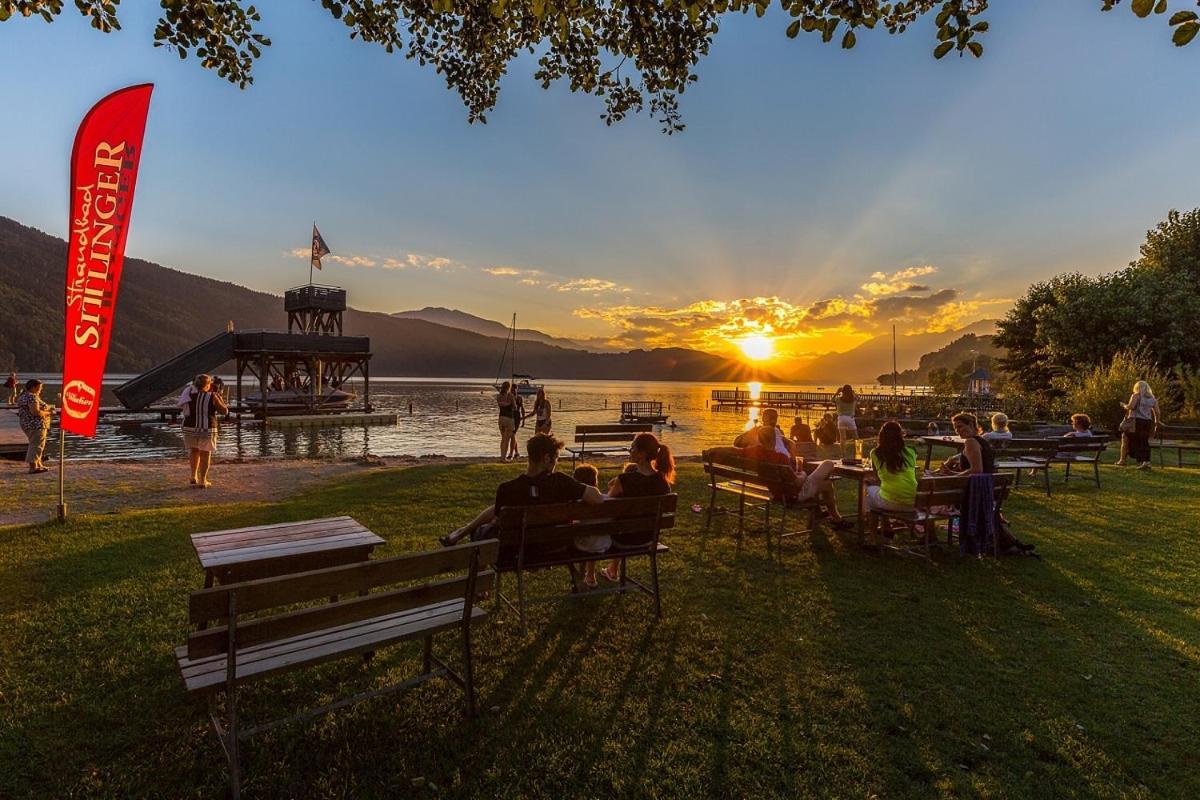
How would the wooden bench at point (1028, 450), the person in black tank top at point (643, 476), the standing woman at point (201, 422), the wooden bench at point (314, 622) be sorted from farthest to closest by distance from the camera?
1. the standing woman at point (201, 422)
2. the wooden bench at point (1028, 450)
3. the person in black tank top at point (643, 476)
4. the wooden bench at point (314, 622)

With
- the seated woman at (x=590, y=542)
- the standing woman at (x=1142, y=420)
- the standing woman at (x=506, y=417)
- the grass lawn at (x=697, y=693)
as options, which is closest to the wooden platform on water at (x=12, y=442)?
the standing woman at (x=506, y=417)

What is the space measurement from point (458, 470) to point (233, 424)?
27.7 metres

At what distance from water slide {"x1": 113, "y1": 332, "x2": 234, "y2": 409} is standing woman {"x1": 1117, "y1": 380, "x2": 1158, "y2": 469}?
41188 mm

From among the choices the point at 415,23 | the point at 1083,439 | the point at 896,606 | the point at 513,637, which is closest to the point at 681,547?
the point at 896,606

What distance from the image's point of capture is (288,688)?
11.4 ft

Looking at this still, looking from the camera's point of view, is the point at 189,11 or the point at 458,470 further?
the point at 458,470

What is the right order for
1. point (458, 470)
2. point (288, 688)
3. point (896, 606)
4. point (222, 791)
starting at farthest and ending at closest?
point (458, 470) < point (896, 606) < point (288, 688) < point (222, 791)

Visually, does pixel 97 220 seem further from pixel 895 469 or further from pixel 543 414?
pixel 543 414

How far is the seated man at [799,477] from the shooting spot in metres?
6.62

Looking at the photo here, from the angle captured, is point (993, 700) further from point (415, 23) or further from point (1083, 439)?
point (1083, 439)

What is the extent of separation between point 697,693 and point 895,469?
149 inches

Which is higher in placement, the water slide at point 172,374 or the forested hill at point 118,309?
the forested hill at point 118,309

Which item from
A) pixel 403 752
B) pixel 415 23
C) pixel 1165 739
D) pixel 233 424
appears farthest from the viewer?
pixel 233 424

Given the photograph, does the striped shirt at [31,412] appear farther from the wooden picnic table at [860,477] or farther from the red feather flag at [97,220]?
the wooden picnic table at [860,477]
